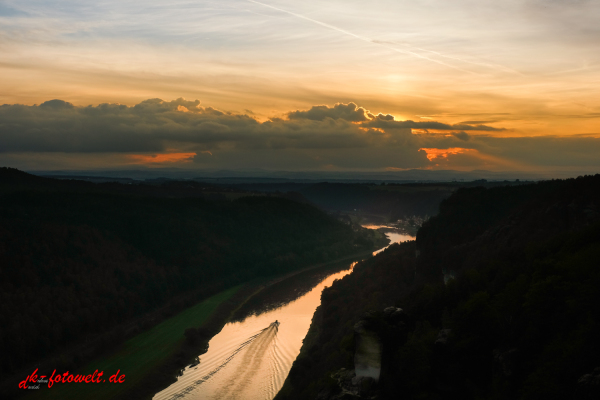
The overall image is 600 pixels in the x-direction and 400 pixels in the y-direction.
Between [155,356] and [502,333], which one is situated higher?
[502,333]

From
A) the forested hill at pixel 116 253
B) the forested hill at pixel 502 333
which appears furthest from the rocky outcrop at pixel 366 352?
the forested hill at pixel 116 253

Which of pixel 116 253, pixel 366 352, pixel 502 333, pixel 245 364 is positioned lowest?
pixel 245 364

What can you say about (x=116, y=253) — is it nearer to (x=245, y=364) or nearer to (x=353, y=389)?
(x=245, y=364)

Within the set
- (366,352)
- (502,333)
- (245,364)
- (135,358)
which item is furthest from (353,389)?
(135,358)

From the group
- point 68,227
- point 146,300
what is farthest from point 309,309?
point 68,227

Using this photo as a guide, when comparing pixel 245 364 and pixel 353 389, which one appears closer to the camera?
pixel 353 389

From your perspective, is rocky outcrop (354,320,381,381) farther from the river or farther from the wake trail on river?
the wake trail on river

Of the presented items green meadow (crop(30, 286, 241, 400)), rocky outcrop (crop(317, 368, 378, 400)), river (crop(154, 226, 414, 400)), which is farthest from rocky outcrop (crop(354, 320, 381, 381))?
green meadow (crop(30, 286, 241, 400))
